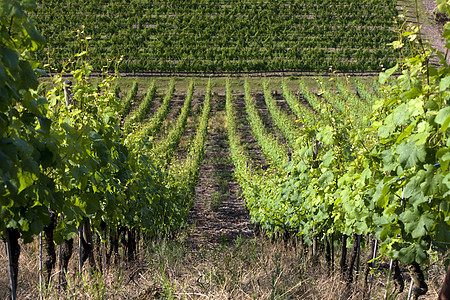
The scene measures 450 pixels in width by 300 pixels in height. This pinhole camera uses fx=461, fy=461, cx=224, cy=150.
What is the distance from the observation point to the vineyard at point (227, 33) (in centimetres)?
3381

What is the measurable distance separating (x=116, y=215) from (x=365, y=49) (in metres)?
34.9

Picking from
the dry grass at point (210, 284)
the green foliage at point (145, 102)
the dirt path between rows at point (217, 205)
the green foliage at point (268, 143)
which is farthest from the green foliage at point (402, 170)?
the green foliage at point (145, 102)

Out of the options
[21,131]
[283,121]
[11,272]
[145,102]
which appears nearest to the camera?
[21,131]

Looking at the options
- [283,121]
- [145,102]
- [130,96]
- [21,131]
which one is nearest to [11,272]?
[21,131]

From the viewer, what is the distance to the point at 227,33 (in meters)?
37.4

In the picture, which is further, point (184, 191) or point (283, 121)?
point (283, 121)

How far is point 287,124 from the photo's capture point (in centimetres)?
2005

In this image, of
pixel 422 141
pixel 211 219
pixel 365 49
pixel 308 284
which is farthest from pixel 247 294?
pixel 365 49

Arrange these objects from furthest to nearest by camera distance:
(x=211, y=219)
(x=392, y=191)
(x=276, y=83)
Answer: (x=276, y=83), (x=211, y=219), (x=392, y=191)

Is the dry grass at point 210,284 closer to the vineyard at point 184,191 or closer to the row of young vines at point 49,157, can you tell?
the vineyard at point 184,191

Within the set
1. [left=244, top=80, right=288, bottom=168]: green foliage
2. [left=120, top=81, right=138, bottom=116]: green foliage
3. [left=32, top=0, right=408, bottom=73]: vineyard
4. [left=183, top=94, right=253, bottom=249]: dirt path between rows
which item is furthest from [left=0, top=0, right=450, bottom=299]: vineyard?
[left=32, top=0, right=408, bottom=73]: vineyard

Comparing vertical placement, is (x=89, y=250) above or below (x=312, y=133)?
below

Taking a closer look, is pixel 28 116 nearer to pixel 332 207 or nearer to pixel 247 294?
pixel 247 294

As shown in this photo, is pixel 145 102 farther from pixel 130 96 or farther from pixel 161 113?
pixel 161 113
